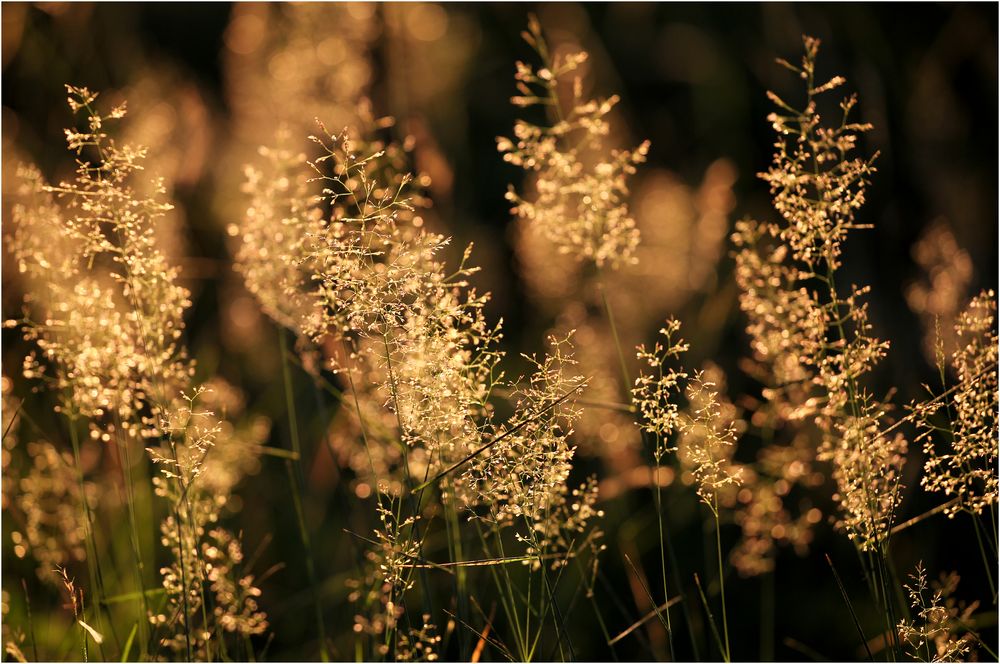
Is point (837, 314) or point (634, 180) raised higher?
point (634, 180)

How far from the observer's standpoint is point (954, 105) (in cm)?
309

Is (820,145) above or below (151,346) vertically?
above

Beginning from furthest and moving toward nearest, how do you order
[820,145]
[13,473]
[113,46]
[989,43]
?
1. [113,46]
2. [989,43]
3. [13,473]
4. [820,145]

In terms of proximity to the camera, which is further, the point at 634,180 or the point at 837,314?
the point at 634,180

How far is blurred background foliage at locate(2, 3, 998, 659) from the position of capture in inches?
97.0

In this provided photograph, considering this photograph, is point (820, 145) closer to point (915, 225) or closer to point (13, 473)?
point (13, 473)

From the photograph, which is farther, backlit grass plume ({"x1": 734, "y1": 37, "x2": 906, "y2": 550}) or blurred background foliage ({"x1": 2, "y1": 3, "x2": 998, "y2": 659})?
blurred background foliage ({"x1": 2, "y1": 3, "x2": 998, "y2": 659})

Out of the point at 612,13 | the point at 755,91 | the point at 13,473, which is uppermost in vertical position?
the point at 612,13

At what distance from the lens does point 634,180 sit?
13.7ft

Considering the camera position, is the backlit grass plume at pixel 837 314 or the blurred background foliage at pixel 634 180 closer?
the backlit grass plume at pixel 837 314

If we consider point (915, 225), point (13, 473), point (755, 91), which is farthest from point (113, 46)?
point (915, 225)

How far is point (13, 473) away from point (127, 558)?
34 centimetres

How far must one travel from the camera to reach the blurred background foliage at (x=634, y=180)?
Answer: 2.46 meters

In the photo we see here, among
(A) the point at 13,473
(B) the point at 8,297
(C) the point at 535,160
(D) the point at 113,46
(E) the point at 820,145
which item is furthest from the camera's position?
(D) the point at 113,46
